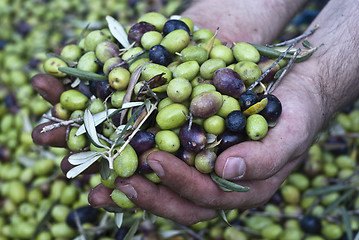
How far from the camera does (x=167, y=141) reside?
1.57 meters

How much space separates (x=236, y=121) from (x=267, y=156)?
208mm

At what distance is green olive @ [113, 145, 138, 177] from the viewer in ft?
5.05

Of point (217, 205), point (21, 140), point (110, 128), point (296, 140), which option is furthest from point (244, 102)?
point (21, 140)

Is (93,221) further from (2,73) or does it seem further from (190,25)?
(2,73)

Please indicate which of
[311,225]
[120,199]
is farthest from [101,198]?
[311,225]

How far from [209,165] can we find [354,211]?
1592mm

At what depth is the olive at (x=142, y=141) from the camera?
5.33 feet

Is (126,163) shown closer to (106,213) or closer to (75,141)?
(75,141)

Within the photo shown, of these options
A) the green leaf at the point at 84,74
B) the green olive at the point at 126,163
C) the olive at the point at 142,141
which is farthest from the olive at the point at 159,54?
the green olive at the point at 126,163

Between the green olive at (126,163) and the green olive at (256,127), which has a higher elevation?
the green olive at (256,127)

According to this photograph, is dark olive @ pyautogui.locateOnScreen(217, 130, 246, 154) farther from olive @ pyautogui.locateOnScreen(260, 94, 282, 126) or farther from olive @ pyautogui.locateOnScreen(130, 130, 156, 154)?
olive @ pyautogui.locateOnScreen(130, 130, 156, 154)

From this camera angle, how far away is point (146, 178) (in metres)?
1.64

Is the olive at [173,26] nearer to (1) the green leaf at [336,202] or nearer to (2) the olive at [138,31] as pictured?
(2) the olive at [138,31]

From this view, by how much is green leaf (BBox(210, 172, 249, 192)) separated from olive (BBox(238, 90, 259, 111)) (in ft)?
1.15
